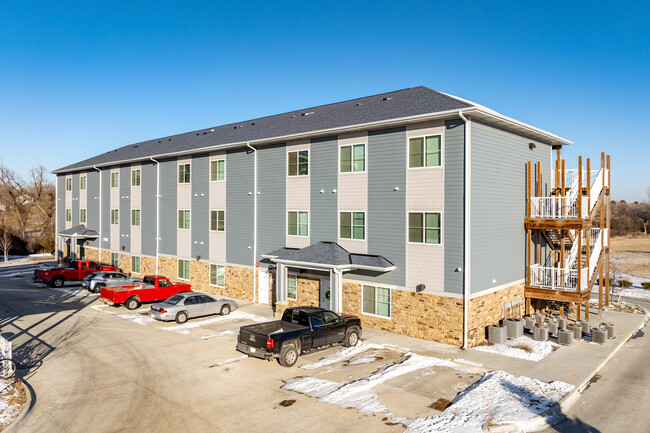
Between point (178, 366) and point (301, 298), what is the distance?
30.5ft

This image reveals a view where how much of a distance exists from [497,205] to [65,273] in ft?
98.5

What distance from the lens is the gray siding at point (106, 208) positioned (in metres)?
38.3

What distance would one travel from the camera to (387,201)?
65.1ft

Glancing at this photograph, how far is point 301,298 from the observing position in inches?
925

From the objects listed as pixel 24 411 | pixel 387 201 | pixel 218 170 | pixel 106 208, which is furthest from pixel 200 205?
pixel 24 411

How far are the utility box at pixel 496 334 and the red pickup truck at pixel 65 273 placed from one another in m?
27.9

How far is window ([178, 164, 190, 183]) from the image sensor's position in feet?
101

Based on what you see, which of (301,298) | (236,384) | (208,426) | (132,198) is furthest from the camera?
(132,198)

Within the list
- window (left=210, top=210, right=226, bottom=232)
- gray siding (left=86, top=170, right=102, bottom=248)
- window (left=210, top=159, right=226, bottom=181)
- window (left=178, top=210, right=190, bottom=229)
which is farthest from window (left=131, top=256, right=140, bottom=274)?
window (left=210, top=159, right=226, bottom=181)

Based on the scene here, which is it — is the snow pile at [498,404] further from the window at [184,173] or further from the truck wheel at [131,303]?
the window at [184,173]

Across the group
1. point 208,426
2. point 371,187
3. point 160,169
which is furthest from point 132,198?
point 208,426

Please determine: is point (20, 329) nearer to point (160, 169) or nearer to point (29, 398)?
point (29, 398)

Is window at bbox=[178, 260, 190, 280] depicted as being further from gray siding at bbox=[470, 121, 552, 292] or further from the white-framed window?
gray siding at bbox=[470, 121, 552, 292]

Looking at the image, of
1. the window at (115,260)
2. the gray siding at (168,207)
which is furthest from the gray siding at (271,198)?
the window at (115,260)
